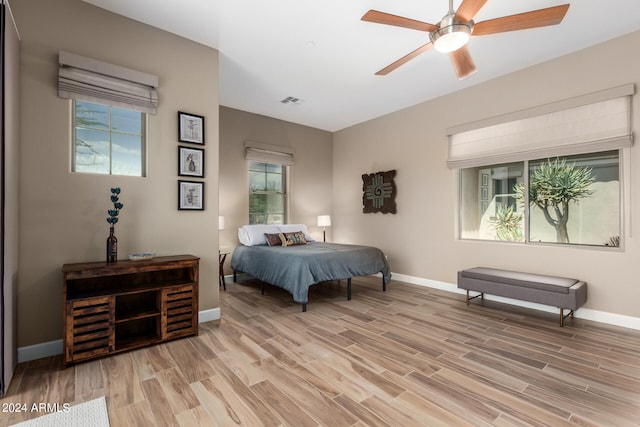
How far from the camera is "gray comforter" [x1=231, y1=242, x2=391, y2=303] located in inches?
146

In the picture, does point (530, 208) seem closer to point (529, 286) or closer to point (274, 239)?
point (529, 286)

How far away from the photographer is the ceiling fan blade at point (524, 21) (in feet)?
6.61

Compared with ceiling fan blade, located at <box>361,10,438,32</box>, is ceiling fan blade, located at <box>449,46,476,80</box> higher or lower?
lower

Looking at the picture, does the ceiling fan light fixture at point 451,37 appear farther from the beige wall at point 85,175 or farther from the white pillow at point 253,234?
the white pillow at point 253,234

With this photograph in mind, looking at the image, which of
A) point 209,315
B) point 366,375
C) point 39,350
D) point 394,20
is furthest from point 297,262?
point 394,20

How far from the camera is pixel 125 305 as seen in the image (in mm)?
2869

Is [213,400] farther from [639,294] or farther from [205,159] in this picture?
[639,294]

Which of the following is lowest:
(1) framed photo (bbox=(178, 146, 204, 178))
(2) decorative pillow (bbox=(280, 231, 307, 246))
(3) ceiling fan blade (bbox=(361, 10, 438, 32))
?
(2) decorative pillow (bbox=(280, 231, 307, 246))

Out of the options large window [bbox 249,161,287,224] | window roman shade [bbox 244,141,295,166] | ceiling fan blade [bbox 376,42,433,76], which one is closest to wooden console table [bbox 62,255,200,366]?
ceiling fan blade [bbox 376,42,433,76]

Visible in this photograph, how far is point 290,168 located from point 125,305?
13.0 ft

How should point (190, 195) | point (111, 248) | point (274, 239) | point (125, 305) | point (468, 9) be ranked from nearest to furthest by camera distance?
point (468, 9) → point (111, 248) → point (125, 305) → point (190, 195) → point (274, 239)

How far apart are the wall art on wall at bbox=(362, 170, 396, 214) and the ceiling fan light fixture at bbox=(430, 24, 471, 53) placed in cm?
316

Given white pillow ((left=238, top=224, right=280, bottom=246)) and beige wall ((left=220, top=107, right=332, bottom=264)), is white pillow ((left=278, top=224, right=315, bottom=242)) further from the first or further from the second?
beige wall ((left=220, top=107, right=332, bottom=264))

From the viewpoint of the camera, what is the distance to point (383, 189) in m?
5.65
